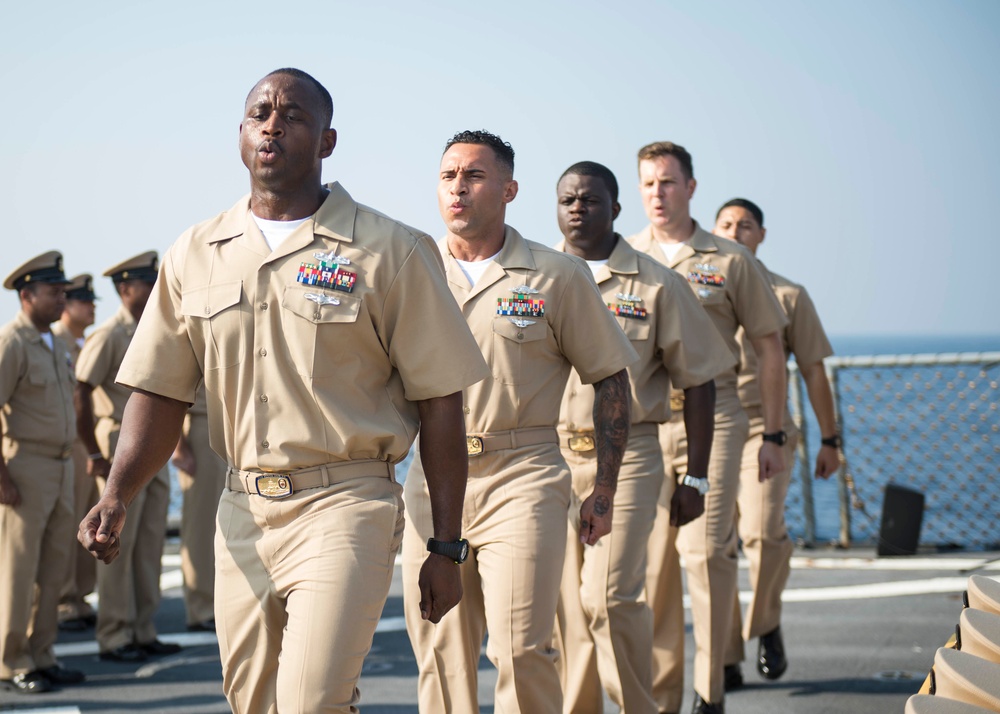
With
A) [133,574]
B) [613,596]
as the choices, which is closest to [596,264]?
[613,596]

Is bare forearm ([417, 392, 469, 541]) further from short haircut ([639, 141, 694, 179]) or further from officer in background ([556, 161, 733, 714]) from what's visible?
short haircut ([639, 141, 694, 179])

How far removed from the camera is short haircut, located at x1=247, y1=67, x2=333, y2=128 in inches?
133

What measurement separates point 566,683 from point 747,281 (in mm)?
2253

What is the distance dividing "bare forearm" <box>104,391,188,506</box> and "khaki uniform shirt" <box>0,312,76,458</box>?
11.7ft

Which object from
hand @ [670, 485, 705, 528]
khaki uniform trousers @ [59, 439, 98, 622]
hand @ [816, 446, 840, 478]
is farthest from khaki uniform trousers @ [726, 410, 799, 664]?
khaki uniform trousers @ [59, 439, 98, 622]

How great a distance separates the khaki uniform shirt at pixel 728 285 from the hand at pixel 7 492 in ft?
11.6

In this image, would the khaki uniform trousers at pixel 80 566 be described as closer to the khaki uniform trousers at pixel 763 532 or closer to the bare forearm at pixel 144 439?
the khaki uniform trousers at pixel 763 532

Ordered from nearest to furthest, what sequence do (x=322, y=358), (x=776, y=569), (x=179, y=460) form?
(x=322, y=358) < (x=776, y=569) < (x=179, y=460)

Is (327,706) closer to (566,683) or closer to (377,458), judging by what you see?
(377,458)

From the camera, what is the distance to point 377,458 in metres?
3.33

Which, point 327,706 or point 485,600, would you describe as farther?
point 485,600

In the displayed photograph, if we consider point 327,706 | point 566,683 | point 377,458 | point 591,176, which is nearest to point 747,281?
point 591,176

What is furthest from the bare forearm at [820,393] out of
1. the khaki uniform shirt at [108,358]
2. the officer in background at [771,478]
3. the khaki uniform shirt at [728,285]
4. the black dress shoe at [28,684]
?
the black dress shoe at [28,684]

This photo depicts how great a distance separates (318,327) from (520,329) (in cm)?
140
